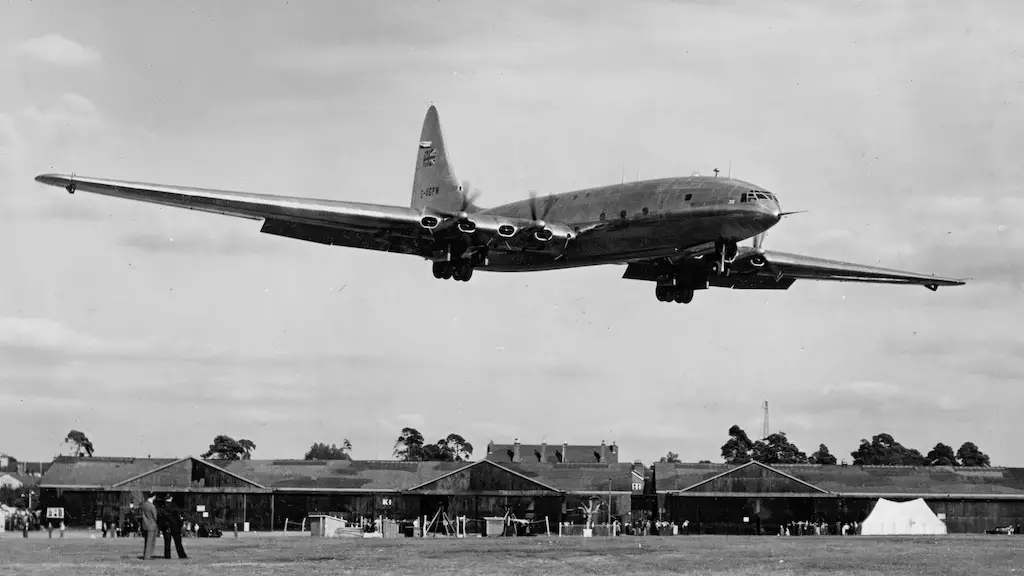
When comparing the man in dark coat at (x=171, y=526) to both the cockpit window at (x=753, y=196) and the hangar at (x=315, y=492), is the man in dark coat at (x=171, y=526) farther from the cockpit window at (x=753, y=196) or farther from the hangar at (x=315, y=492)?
A: the hangar at (x=315, y=492)

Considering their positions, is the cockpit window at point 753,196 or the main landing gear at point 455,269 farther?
the main landing gear at point 455,269

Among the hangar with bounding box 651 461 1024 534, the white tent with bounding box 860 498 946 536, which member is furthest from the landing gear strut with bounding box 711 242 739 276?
the hangar with bounding box 651 461 1024 534

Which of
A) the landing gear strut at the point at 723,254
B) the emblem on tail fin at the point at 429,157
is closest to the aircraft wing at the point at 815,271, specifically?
the landing gear strut at the point at 723,254

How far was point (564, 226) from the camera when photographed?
52.8 metres

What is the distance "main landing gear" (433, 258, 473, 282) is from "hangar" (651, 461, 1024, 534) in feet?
157

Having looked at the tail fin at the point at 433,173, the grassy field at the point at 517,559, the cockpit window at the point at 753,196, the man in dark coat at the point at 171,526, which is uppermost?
the tail fin at the point at 433,173

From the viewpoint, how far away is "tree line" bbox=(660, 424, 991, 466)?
176 m

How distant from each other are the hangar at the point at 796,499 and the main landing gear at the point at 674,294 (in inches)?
1654

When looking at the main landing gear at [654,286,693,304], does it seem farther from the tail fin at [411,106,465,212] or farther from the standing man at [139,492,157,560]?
the standing man at [139,492,157,560]

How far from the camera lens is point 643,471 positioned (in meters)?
170

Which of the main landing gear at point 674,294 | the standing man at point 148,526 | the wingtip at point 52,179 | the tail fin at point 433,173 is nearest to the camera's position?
the standing man at point 148,526

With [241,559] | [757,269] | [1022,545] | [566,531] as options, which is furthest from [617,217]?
[566,531]

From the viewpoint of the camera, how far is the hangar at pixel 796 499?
9606 centimetres

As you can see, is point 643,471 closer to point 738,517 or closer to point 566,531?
point 738,517
